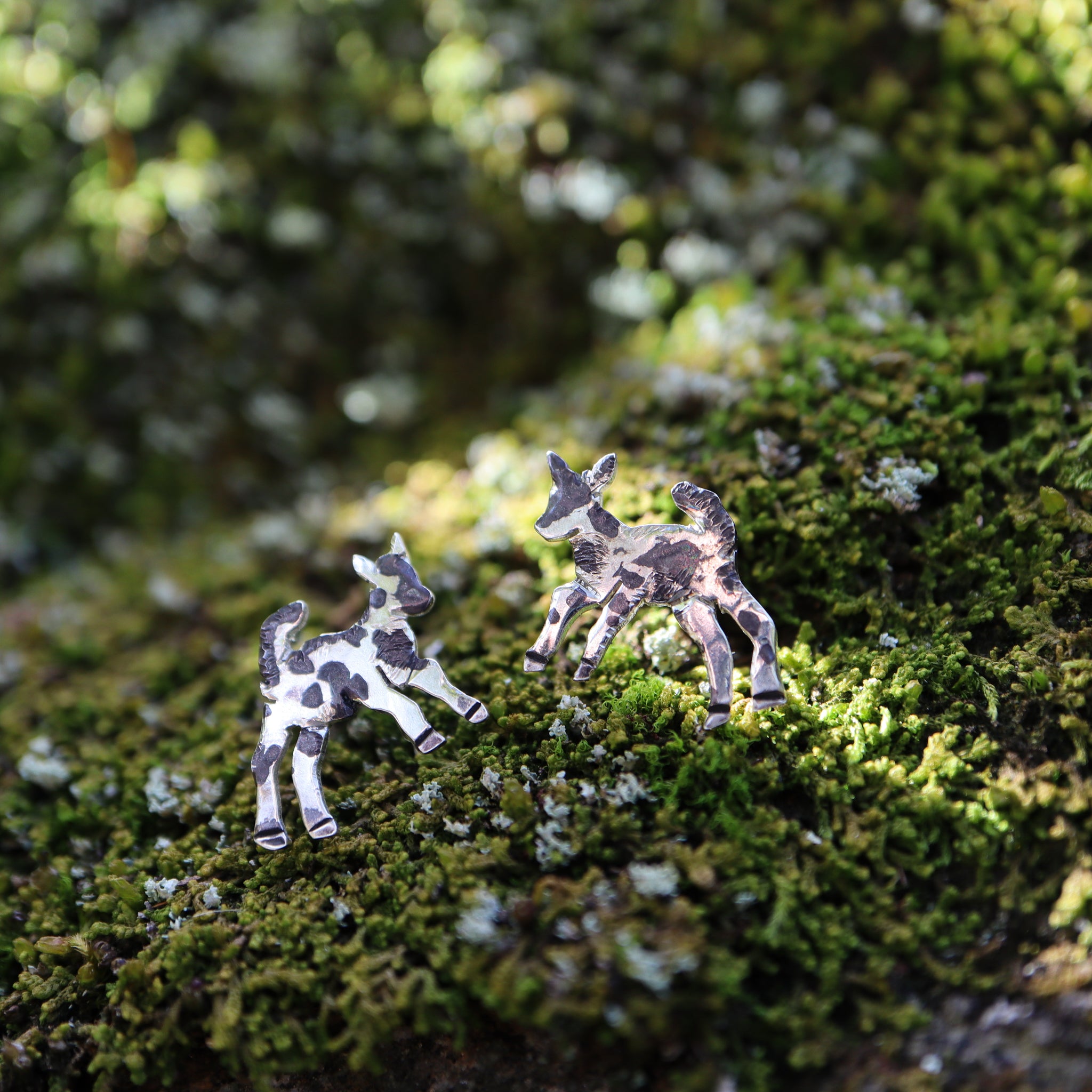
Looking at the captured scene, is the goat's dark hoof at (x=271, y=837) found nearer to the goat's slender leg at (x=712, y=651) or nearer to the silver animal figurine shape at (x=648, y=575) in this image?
the silver animal figurine shape at (x=648, y=575)

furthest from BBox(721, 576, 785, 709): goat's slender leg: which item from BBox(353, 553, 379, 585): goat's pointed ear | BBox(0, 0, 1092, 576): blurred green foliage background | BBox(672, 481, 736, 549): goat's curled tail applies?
BBox(0, 0, 1092, 576): blurred green foliage background

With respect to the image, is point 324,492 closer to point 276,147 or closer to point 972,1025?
point 276,147

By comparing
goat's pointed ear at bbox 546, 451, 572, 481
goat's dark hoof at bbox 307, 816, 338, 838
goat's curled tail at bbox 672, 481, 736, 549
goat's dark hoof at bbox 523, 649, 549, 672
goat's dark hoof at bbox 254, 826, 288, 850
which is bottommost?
goat's dark hoof at bbox 307, 816, 338, 838

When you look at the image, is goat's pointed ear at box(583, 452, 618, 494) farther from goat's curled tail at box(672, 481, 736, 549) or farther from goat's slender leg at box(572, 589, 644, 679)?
goat's slender leg at box(572, 589, 644, 679)

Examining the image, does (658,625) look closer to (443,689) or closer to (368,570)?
(443,689)

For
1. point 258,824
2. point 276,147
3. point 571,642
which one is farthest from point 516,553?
point 276,147

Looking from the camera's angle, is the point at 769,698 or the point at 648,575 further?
the point at 648,575

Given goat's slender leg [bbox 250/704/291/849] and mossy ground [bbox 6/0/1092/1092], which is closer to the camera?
mossy ground [bbox 6/0/1092/1092]

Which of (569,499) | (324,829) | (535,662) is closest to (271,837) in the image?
(324,829)
